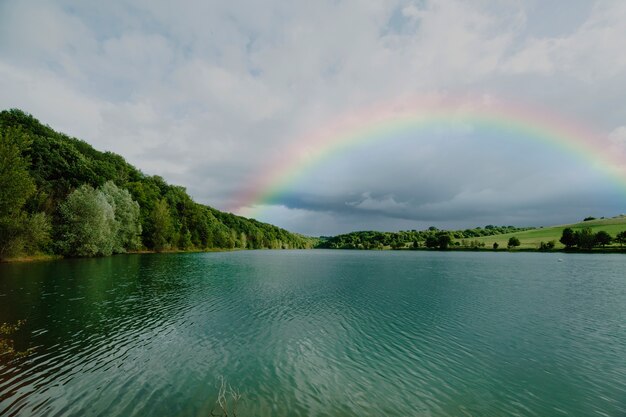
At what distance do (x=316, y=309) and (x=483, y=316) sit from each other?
54.4ft

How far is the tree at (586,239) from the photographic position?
486ft

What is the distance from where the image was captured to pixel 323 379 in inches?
572

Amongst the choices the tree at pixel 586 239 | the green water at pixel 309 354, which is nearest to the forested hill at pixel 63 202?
the green water at pixel 309 354

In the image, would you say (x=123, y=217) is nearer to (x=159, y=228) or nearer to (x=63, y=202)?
(x=63, y=202)

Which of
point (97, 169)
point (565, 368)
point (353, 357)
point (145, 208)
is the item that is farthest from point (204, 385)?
point (145, 208)

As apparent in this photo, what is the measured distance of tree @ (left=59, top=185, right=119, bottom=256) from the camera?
71375mm

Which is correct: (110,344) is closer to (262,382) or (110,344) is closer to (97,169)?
(262,382)

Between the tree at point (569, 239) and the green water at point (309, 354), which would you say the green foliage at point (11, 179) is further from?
the tree at point (569, 239)

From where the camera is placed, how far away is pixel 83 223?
7294cm

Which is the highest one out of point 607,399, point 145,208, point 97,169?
point 97,169

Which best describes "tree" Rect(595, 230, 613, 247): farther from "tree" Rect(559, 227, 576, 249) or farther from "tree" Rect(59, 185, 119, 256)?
"tree" Rect(59, 185, 119, 256)

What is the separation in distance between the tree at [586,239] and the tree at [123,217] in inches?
8403

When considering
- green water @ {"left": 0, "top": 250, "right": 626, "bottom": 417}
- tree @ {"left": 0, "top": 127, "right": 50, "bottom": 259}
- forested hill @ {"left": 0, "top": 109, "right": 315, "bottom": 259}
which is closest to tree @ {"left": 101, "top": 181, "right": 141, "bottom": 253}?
forested hill @ {"left": 0, "top": 109, "right": 315, "bottom": 259}

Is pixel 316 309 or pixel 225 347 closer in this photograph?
pixel 225 347
